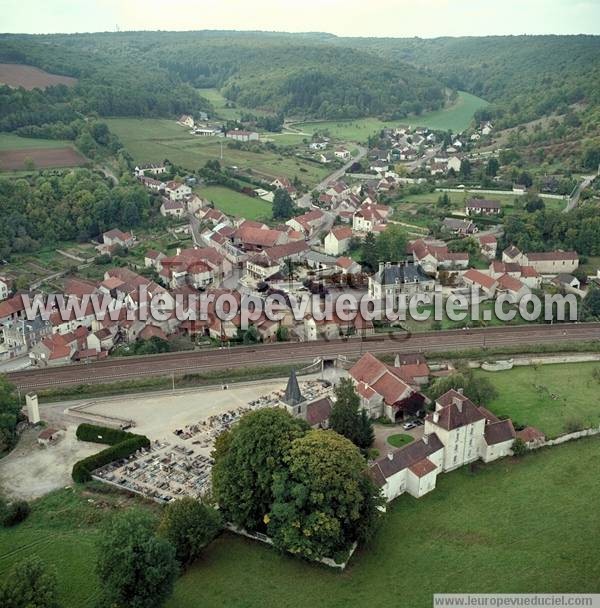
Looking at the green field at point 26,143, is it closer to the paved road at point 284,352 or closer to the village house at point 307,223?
the village house at point 307,223

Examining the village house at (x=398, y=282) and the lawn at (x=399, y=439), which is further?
the village house at (x=398, y=282)

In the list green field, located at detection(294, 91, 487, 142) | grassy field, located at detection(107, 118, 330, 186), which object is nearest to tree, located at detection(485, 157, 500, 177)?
grassy field, located at detection(107, 118, 330, 186)

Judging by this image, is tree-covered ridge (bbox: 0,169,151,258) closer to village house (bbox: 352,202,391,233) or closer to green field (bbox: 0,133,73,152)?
green field (bbox: 0,133,73,152)

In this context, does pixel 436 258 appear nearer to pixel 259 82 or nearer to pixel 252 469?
pixel 252 469

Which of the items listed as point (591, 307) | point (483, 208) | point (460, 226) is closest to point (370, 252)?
point (460, 226)

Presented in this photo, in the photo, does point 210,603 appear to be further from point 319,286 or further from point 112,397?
point 319,286

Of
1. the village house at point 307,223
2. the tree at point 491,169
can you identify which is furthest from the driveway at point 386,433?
the tree at point 491,169
